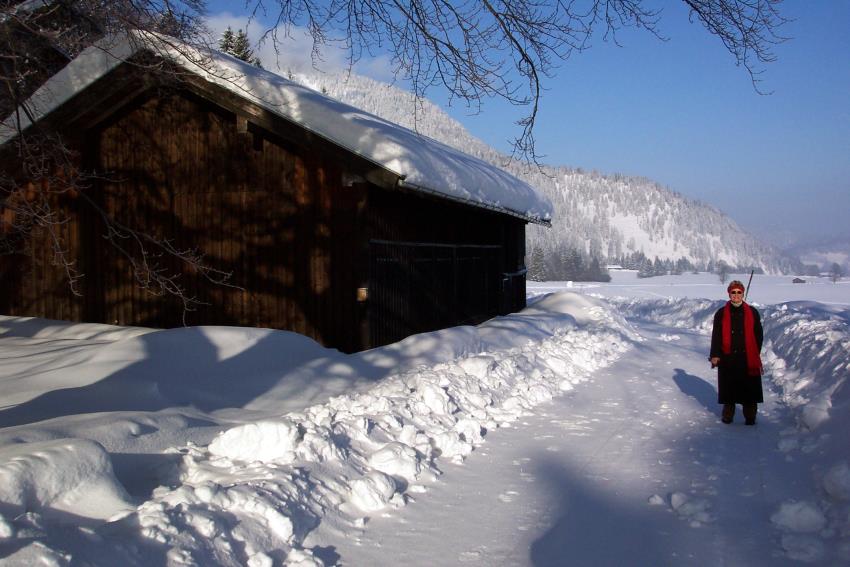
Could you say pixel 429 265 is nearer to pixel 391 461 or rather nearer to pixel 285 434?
pixel 391 461

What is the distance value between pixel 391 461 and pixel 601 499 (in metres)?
1.49

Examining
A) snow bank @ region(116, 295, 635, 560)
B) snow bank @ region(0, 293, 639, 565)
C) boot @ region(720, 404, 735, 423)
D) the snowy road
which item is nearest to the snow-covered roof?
snow bank @ region(0, 293, 639, 565)

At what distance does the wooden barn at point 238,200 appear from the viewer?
9703 mm

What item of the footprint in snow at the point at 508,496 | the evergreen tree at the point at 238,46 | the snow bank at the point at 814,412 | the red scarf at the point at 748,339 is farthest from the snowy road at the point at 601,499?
the evergreen tree at the point at 238,46

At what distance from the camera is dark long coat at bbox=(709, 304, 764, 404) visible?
685 cm

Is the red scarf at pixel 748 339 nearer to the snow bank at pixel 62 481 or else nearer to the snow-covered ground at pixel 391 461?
the snow-covered ground at pixel 391 461

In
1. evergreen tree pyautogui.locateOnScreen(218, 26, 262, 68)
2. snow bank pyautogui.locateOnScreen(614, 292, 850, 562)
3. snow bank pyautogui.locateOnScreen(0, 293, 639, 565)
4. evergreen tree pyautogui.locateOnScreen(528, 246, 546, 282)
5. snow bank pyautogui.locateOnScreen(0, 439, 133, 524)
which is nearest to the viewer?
snow bank pyautogui.locateOnScreen(0, 439, 133, 524)

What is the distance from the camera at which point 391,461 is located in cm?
496

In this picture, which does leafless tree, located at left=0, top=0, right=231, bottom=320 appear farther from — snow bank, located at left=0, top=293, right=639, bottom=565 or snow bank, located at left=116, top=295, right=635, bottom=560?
snow bank, located at left=116, top=295, right=635, bottom=560

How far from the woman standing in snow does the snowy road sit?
0.26m

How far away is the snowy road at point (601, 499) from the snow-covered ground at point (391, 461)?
0.06 feet

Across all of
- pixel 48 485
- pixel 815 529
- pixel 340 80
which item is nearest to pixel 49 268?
pixel 340 80

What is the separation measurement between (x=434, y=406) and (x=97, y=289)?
752cm

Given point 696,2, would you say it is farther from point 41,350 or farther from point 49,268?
point 49,268
